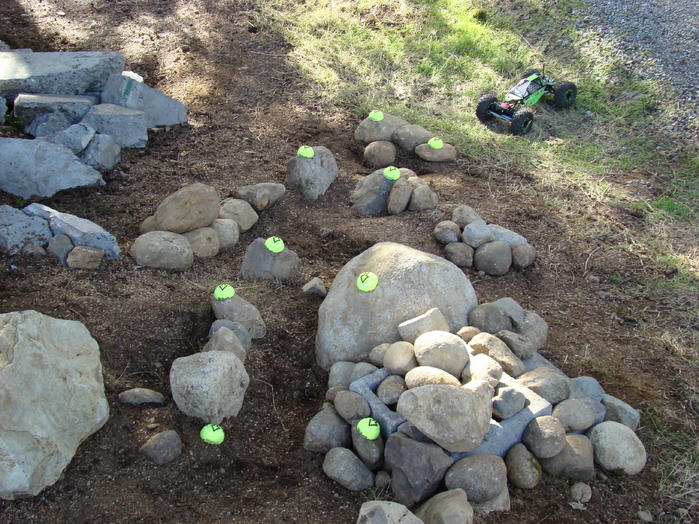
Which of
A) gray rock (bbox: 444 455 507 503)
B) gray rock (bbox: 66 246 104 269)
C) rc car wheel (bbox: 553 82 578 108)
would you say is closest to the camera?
gray rock (bbox: 444 455 507 503)

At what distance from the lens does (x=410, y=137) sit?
562 centimetres

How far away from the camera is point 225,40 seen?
7.23 m

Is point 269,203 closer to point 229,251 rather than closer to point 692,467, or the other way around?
point 229,251

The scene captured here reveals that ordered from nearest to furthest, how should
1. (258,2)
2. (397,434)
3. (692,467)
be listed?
(397,434) < (692,467) < (258,2)

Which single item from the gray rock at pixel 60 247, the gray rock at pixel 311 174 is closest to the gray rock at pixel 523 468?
the gray rock at pixel 311 174

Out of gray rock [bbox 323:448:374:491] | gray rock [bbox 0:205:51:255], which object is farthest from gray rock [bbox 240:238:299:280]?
gray rock [bbox 323:448:374:491]

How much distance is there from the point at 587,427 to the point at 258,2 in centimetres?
660

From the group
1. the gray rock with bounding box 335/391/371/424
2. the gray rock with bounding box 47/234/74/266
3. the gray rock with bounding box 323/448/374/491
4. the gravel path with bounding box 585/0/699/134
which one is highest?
the gravel path with bounding box 585/0/699/134

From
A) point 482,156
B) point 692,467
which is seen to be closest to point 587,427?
point 692,467

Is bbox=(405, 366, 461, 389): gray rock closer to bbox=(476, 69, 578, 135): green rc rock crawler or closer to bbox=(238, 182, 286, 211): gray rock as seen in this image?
bbox=(238, 182, 286, 211): gray rock

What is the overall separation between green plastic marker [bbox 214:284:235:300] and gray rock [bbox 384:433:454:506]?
4.38 ft

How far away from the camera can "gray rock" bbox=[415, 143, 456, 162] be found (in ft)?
18.2

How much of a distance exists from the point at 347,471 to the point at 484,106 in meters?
4.23

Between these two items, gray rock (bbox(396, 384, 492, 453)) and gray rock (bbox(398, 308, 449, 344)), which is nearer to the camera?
gray rock (bbox(396, 384, 492, 453))
